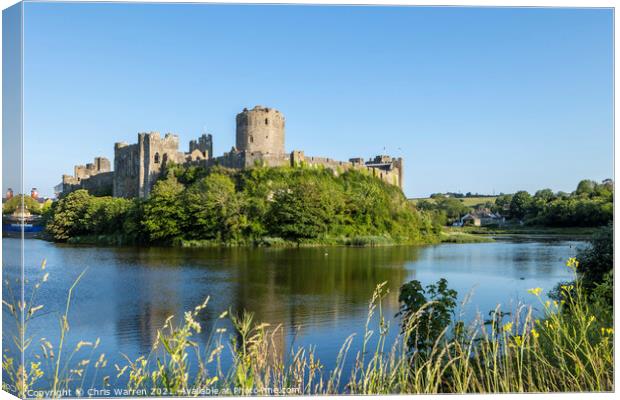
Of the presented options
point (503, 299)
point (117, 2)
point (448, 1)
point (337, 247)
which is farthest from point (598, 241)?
point (337, 247)

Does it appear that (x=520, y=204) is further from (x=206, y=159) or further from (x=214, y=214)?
(x=206, y=159)

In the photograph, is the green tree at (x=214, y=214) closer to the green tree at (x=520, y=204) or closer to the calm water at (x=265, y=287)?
the calm water at (x=265, y=287)

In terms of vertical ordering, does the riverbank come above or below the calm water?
above

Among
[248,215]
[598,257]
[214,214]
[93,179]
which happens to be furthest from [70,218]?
[598,257]

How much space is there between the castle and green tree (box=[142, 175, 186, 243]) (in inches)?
Result: 246

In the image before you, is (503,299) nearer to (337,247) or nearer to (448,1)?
(448,1)

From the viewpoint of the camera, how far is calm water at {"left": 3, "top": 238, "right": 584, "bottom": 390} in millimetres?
7312

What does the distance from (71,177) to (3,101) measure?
110 feet

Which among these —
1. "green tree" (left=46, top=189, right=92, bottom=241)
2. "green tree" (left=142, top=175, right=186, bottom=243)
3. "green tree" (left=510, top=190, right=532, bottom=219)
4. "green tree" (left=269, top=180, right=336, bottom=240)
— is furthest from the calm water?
"green tree" (left=269, top=180, right=336, bottom=240)

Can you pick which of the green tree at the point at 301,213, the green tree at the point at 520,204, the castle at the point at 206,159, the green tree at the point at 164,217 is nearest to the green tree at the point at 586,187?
the green tree at the point at 520,204

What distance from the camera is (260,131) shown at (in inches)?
1293

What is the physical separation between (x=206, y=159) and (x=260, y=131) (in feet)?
11.0

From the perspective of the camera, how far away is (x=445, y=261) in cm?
1591

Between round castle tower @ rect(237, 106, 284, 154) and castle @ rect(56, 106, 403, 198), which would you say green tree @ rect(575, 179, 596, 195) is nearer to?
castle @ rect(56, 106, 403, 198)
